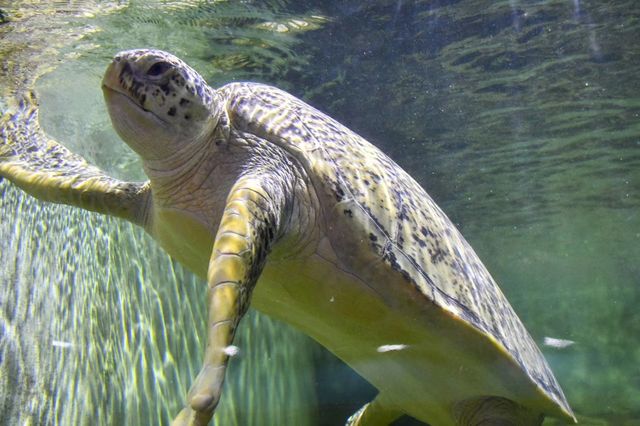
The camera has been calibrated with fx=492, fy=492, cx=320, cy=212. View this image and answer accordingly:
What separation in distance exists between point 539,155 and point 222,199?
12.8 m

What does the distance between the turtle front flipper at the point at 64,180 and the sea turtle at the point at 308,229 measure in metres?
0.02

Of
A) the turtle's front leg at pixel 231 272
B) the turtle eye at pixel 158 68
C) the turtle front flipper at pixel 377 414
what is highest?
the turtle eye at pixel 158 68

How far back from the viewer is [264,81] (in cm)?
936

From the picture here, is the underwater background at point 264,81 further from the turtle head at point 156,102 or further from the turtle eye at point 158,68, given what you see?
the turtle eye at point 158,68

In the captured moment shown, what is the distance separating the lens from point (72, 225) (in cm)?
626

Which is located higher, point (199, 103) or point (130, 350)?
point (199, 103)

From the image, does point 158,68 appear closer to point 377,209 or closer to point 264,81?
point 377,209

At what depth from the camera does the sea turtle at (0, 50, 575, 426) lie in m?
2.44

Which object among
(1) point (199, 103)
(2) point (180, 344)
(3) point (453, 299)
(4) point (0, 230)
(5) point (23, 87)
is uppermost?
(1) point (199, 103)

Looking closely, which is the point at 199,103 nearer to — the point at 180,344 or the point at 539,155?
the point at 180,344

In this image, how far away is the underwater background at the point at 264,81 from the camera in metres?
5.25

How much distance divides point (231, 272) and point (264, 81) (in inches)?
314

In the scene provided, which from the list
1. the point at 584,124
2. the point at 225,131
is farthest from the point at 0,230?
the point at 584,124

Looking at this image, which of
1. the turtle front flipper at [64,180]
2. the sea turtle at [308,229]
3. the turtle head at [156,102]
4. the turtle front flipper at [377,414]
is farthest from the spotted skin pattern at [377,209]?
the turtle front flipper at [377,414]
